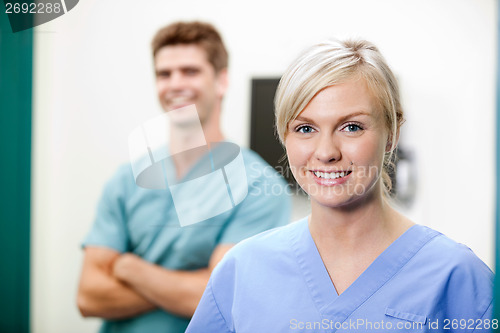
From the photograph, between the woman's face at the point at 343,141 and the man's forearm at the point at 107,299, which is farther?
the man's forearm at the point at 107,299

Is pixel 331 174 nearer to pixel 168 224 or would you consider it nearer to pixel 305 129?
pixel 305 129

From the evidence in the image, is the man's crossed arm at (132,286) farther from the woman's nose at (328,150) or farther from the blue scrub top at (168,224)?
the woman's nose at (328,150)

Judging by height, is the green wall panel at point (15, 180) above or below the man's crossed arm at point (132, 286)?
above

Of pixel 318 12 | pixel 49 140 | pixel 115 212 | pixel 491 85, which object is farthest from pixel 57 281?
pixel 491 85

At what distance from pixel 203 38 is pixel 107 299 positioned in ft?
1.92

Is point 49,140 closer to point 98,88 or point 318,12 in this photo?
point 98,88

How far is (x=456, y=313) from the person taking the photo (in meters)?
0.67

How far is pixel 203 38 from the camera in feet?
3.39

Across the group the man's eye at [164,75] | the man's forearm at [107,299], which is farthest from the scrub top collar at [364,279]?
the man's eye at [164,75]

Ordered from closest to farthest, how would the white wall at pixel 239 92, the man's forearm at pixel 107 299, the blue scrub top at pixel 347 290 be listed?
1. the blue scrub top at pixel 347 290
2. the white wall at pixel 239 92
3. the man's forearm at pixel 107 299

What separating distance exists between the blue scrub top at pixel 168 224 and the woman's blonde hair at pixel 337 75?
0.25 m

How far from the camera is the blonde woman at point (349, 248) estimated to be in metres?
0.67

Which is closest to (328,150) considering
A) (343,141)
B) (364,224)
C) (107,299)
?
(343,141)

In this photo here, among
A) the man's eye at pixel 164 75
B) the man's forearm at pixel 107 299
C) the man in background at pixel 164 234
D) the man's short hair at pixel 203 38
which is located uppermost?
the man's short hair at pixel 203 38
